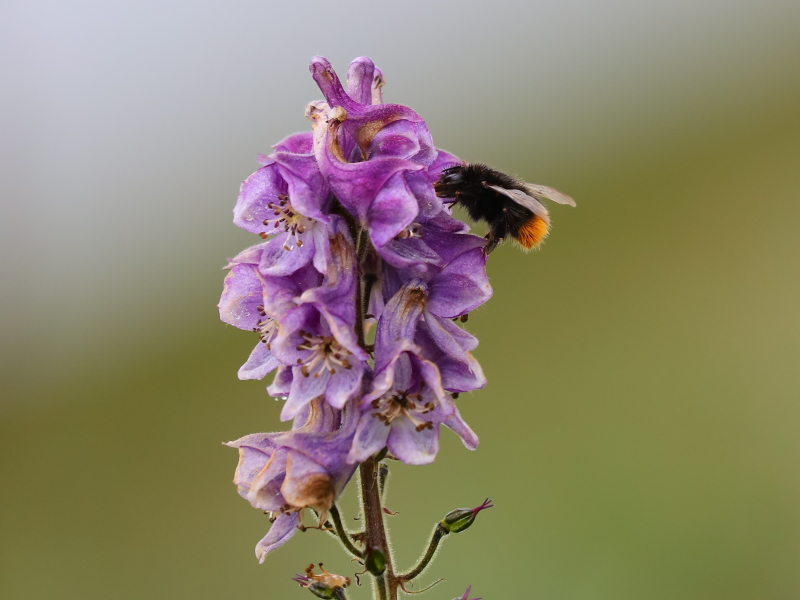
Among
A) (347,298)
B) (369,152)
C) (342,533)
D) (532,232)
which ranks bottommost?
(342,533)

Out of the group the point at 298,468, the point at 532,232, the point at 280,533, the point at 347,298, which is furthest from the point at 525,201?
the point at 280,533

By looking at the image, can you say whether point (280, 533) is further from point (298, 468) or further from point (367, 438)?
point (367, 438)

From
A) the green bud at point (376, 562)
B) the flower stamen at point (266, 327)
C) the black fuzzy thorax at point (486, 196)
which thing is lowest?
the green bud at point (376, 562)

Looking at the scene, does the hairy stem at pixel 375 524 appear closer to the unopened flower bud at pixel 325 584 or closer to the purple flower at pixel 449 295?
the unopened flower bud at pixel 325 584

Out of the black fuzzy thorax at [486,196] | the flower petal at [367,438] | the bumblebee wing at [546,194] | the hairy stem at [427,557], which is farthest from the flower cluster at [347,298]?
the bumblebee wing at [546,194]

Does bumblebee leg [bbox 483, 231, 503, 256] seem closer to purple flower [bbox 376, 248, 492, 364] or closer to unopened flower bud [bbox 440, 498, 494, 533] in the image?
purple flower [bbox 376, 248, 492, 364]

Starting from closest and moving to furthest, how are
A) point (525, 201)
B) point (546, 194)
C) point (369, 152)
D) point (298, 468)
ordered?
point (298, 468) → point (369, 152) → point (525, 201) → point (546, 194)
